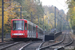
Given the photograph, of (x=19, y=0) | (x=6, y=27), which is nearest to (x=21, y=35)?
(x=6, y=27)

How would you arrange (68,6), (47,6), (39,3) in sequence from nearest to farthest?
(68,6)
(39,3)
(47,6)

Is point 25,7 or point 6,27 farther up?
point 25,7

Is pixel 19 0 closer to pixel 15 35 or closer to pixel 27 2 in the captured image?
pixel 27 2

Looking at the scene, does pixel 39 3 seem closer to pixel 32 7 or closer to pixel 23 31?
pixel 32 7

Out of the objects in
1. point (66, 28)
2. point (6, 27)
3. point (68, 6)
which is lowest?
point (66, 28)

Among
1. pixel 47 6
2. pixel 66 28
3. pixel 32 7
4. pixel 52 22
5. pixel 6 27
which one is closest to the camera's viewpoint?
pixel 6 27

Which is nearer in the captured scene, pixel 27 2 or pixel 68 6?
pixel 68 6

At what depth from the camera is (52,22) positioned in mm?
106188

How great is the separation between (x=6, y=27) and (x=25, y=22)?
54.7 feet

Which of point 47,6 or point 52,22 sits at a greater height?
point 47,6

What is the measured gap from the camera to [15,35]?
24.2 meters

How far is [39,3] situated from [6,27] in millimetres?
48374

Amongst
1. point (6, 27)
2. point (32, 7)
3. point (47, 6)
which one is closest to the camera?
point (6, 27)

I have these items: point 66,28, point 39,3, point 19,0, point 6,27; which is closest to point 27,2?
point 19,0
